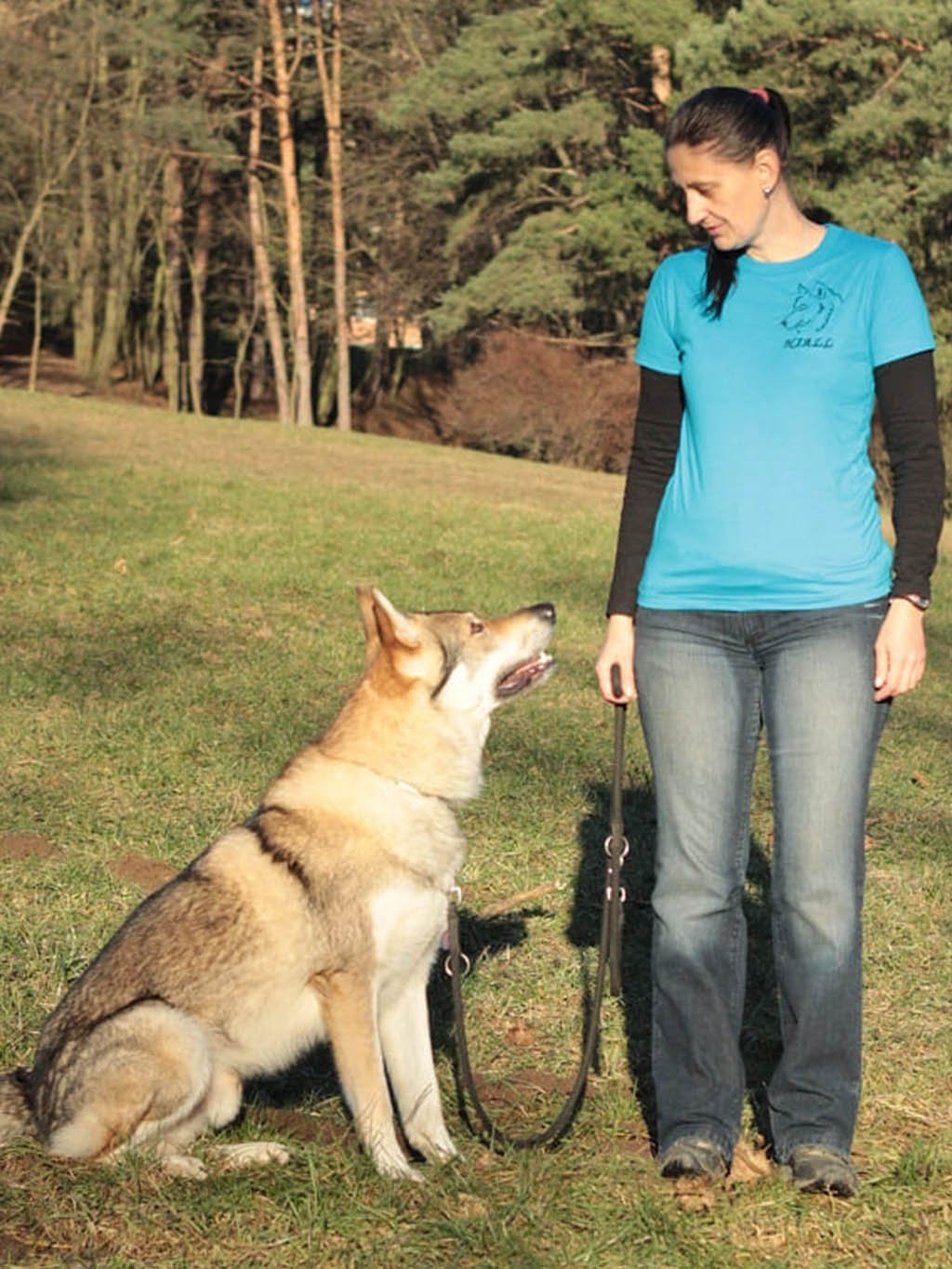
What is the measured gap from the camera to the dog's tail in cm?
372

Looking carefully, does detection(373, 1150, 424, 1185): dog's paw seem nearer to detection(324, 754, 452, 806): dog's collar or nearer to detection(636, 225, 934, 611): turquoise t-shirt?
detection(324, 754, 452, 806): dog's collar

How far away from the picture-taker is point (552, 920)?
585 centimetres

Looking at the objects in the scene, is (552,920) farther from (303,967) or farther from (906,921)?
(303,967)

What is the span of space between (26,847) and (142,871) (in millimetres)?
580

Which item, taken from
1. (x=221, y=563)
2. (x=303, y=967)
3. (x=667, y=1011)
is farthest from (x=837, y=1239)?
(x=221, y=563)

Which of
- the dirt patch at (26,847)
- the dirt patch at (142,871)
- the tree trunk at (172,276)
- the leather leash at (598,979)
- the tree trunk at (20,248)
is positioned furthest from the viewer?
the tree trunk at (172,276)

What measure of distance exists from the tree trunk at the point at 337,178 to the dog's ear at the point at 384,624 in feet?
91.8

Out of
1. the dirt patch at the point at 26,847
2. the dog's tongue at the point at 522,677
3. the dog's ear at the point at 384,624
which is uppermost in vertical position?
the dog's ear at the point at 384,624

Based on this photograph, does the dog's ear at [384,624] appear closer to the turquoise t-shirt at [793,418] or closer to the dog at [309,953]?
the dog at [309,953]

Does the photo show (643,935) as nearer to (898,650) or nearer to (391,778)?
(391,778)

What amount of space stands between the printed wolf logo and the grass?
1.97m

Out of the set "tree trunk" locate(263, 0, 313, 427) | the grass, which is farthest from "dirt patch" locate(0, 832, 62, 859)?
"tree trunk" locate(263, 0, 313, 427)

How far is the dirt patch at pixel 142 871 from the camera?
5965mm

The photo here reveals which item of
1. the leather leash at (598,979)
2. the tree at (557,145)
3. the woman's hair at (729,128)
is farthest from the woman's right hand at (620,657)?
the tree at (557,145)
